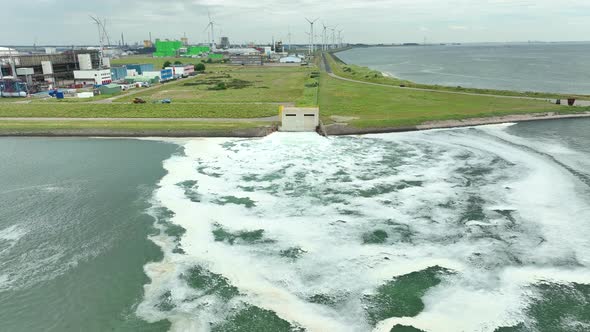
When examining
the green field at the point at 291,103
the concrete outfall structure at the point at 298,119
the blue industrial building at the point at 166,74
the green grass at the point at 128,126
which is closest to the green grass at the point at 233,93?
the green field at the point at 291,103

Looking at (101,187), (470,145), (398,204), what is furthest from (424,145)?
(101,187)

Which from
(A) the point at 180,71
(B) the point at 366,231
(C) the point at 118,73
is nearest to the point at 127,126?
(B) the point at 366,231

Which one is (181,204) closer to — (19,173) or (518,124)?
(19,173)

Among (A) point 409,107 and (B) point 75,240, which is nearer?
(B) point 75,240

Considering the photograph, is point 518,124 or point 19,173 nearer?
point 19,173

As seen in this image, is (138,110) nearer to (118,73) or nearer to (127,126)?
(127,126)

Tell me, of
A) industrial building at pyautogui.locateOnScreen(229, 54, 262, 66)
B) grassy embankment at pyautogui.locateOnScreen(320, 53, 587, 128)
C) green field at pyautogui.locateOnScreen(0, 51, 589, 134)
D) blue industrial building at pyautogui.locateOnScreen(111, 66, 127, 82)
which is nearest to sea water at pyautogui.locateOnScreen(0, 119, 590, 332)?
green field at pyautogui.locateOnScreen(0, 51, 589, 134)

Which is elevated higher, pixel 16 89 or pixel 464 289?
pixel 16 89
